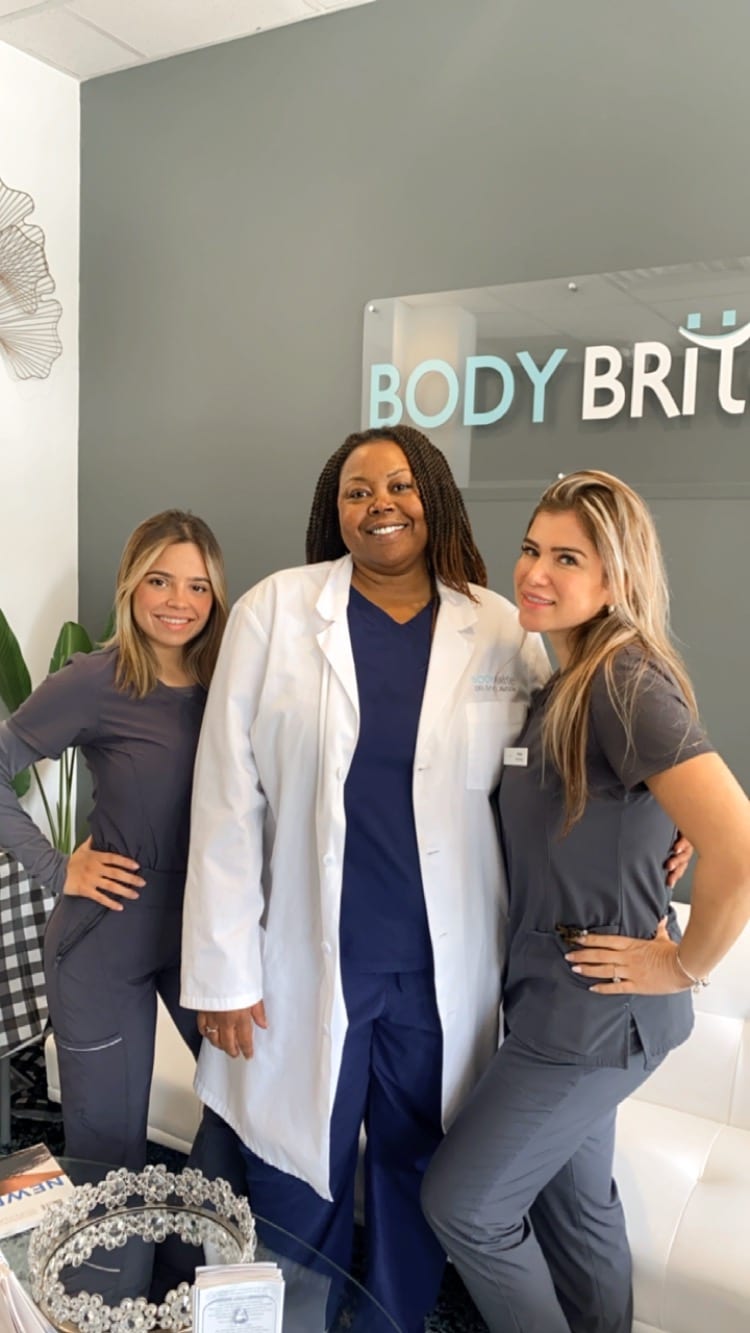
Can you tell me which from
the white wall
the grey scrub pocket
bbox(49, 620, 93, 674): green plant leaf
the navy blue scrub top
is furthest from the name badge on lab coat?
the white wall

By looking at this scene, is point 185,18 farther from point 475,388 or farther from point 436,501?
point 436,501

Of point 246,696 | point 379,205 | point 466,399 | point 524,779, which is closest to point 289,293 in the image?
point 379,205

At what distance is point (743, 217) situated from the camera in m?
2.28

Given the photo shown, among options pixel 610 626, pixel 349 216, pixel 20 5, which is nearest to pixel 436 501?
pixel 610 626

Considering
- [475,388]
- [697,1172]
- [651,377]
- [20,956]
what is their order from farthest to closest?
[475,388], [20,956], [651,377], [697,1172]

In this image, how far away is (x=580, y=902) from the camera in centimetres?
152

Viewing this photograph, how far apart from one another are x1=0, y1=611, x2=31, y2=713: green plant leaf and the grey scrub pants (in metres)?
1.92

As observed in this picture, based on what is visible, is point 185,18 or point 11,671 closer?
point 185,18

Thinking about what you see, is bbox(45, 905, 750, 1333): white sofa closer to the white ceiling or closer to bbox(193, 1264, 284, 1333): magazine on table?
bbox(193, 1264, 284, 1333): magazine on table

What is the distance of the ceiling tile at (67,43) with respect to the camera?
2.79m

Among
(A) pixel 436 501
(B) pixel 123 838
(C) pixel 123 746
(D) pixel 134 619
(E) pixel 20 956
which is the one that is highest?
(A) pixel 436 501

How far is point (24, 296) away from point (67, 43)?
0.70 m

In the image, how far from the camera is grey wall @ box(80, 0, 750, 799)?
7.73 ft

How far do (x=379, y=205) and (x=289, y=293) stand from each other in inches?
13.5
